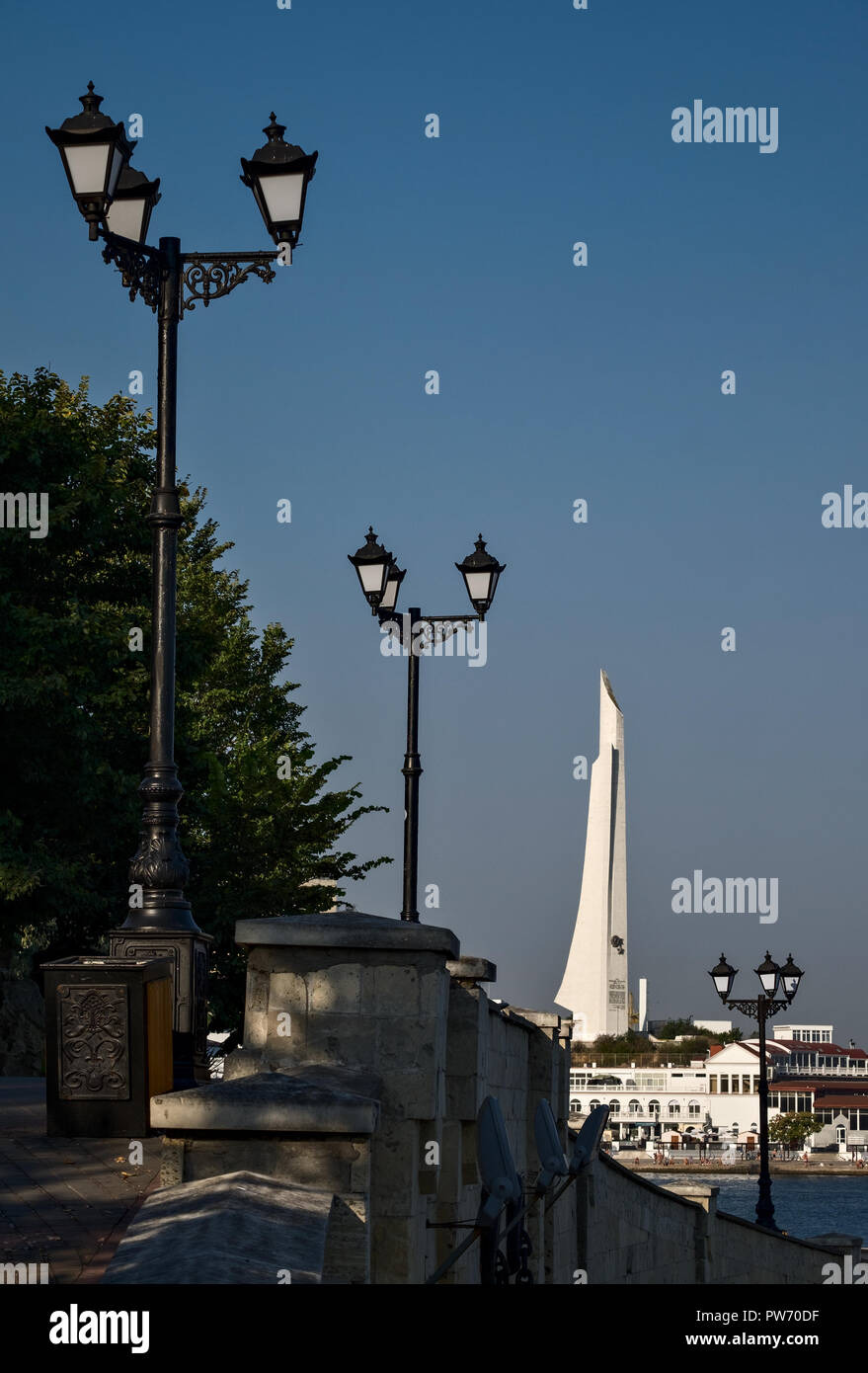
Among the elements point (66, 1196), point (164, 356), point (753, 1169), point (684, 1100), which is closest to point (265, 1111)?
point (66, 1196)

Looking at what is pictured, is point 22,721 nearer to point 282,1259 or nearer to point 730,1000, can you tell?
point 730,1000

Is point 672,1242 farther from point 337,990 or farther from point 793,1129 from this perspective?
point 793,1129

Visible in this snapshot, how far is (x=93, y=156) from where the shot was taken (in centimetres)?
1183

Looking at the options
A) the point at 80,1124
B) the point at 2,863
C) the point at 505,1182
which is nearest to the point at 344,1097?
the point at 505,1182

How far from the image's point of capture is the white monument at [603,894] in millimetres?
171375

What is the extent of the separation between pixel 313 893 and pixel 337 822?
158 inches

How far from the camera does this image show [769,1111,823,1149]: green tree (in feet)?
595

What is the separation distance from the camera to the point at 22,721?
90.4 feet

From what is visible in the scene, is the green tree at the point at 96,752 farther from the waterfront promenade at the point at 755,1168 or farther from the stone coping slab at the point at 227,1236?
the waterfront promenade at the point at 755,1168

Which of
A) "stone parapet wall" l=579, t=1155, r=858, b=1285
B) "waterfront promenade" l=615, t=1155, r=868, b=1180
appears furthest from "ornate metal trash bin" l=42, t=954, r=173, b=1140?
"waterfront promenade" l=615, t=1155, r=868, b=1180

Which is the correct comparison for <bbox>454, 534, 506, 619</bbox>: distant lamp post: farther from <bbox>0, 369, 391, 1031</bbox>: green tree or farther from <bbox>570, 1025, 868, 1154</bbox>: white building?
<bbox>570, 1025, 868, 1154</bbox>: white building

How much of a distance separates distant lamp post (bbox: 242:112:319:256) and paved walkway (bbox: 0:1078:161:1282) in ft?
22.7

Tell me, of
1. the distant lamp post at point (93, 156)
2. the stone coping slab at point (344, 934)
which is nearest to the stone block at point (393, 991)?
the stone coping slab at point (344, 934)

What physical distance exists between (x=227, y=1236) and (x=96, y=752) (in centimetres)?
2411
